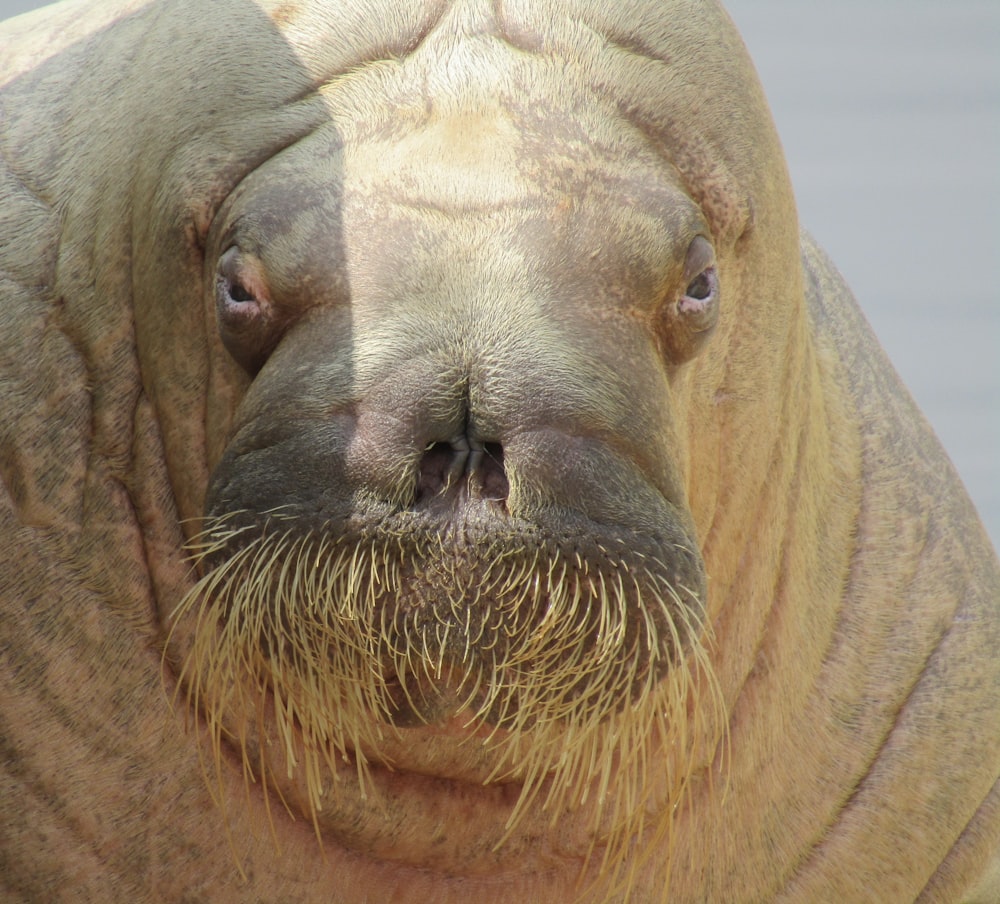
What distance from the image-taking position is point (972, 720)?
3.86m

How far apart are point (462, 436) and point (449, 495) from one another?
10cm

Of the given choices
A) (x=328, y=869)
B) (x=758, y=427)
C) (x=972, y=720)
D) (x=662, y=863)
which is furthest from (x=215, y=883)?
(x=972, y=720)

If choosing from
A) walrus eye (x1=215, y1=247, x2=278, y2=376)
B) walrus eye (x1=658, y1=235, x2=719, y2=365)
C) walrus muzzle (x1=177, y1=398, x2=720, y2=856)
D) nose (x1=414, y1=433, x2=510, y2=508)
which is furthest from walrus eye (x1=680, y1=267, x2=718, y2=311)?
walrus eye (x1=215, y1=247, x2=278, y2=376)

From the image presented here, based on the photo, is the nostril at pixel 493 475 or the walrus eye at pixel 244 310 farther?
the walrus eye at pixel 244 310

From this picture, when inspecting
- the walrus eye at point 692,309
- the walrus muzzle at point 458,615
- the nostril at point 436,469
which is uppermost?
the walrus eye at point 692,309

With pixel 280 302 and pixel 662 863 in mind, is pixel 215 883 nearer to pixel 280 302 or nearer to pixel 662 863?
pixel 662 863

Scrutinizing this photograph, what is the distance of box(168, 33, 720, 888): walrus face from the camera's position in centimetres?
256

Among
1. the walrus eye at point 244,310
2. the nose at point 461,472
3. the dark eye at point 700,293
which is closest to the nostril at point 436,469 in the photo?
the nose at point 461,472

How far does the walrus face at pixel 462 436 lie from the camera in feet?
8.39

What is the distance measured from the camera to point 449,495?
2541 millimetres

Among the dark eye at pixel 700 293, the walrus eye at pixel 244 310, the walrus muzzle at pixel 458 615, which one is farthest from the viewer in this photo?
the dark eye at pixel 700 293

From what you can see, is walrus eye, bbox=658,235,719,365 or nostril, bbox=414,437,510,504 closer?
nostril, bbox=414,437,510,504

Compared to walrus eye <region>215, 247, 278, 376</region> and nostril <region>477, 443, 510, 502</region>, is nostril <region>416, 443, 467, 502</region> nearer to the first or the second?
nostril <region>477, 443, 510, 502</region>

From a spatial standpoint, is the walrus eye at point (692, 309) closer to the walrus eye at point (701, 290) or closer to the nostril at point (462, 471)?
the walrus eye at point (701, 290)
